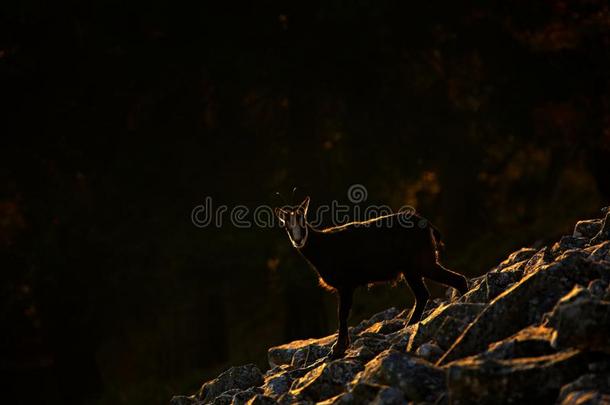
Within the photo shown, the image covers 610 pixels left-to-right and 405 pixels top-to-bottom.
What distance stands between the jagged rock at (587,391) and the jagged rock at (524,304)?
1.80 metres

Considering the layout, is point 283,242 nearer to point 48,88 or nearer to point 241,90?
point 241,90

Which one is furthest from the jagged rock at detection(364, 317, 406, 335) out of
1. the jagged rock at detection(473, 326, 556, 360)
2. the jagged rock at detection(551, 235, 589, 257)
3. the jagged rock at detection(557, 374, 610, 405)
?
the jagged rock at detection(557, 374, 610, 405)

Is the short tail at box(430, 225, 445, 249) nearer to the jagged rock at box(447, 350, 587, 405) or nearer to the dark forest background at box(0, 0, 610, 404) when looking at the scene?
the jagged rock at box(447, 350, 587, 405)

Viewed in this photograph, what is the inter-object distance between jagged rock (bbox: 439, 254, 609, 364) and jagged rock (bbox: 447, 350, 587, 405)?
4.35 feet

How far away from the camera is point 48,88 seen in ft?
73.5

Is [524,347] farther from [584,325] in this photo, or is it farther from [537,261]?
[537,261]

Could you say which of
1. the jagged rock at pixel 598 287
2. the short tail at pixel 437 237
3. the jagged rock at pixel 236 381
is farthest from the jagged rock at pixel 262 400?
the short tail at pixel 437 237

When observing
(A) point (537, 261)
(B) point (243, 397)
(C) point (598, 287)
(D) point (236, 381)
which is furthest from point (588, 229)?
(B) point (243, 397)

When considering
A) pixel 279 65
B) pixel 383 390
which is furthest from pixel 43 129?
pixel 383 390

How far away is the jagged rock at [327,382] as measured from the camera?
1085cm

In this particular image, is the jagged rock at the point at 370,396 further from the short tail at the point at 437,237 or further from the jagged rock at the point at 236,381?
the short tail at the point at 437,237

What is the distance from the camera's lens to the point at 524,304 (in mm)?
10164

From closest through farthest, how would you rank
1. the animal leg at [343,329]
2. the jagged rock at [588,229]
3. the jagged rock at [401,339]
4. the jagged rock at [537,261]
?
the jagged rock at [401,339] → the jagged rock at [537,261] → the animal leg at [343,329] → the jagged rock at [588,229]

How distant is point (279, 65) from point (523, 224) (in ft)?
45.3
